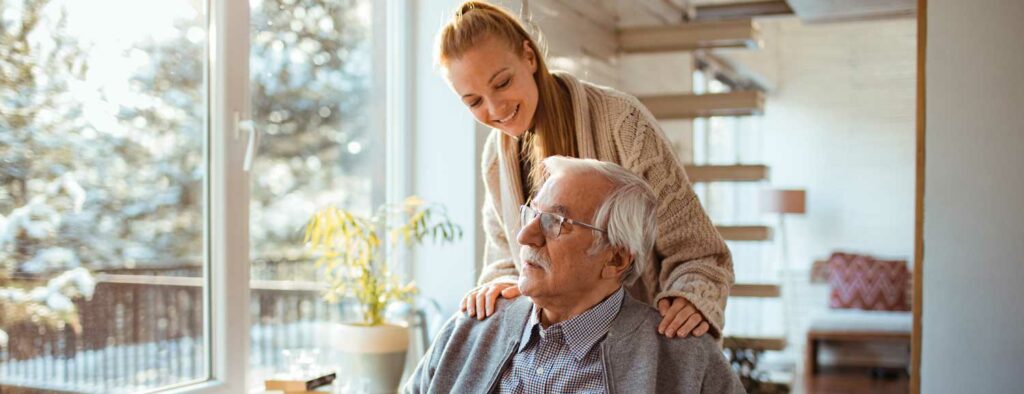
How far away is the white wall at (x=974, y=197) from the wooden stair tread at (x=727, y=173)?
1492 mm

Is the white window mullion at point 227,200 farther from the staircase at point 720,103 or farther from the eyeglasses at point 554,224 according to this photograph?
the staircase at point 720,103

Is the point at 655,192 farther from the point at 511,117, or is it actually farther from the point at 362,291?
the point at 362,291

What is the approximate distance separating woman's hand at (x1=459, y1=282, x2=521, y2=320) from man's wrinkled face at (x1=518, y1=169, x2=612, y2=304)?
0.21 metres

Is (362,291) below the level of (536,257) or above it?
below

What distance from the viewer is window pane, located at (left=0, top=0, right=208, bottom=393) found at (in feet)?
7.66

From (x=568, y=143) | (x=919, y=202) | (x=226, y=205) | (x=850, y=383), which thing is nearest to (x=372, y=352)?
(x=226, y=205)

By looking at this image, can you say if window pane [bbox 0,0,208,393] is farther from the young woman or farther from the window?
the young woman

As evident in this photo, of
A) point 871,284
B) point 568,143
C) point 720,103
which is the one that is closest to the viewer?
point 568,143

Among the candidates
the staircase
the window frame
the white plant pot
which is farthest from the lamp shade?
the window frame

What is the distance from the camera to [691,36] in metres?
5.23

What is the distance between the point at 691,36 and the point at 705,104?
35 cm

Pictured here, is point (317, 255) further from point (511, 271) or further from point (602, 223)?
point (602, 223)

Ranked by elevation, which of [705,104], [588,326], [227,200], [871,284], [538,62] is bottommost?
[871,284]

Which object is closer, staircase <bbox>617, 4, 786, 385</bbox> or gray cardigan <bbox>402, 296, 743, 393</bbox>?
gray cardigan <bbox>402, 296, 743, 393</bbox>
